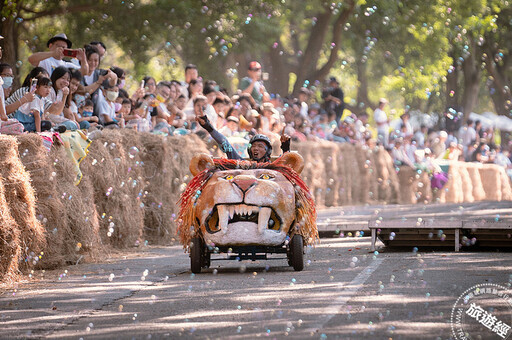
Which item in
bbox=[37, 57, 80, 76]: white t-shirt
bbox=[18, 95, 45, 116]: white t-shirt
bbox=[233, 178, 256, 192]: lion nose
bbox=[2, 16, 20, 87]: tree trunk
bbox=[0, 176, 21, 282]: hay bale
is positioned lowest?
bbox=[0, 176, 21, 282]: hay bale

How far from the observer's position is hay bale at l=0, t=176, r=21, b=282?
1004cm

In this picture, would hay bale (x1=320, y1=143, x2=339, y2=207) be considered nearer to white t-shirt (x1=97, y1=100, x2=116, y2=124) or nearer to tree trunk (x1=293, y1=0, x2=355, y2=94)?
tree trunk (x1=293, y1=0, x2=355, y2=94)

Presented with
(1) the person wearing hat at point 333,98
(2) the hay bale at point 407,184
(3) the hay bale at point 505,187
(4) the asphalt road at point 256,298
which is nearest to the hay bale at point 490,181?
(3) the hay bale at point 505,187

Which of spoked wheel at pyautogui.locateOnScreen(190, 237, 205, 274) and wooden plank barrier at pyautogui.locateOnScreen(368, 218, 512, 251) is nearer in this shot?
spoked wheel at pyautogui.locateOnScreen(190, 237, 205, 274)

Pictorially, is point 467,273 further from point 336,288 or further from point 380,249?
point 380,249

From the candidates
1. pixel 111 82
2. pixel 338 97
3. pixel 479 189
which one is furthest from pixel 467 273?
pixel 479 189

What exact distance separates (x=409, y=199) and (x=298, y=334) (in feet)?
74.3

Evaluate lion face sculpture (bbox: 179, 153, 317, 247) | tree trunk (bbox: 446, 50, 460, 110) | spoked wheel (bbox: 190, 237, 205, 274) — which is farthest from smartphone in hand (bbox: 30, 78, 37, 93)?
tree trunk (bbox: 446, 50, 460, 110)

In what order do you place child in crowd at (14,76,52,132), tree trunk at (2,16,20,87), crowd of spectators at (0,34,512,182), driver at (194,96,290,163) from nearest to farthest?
1. driver at (194,96,290,163)
2. child in crowd at (14,76,52,132)
3. crowd of spectators at (0,34,512,182)
4. tree trunk at (2,16,20,87)

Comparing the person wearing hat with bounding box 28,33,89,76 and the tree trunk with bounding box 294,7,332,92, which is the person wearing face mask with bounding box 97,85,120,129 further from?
the tree trunk with bounding box 294,7,332,92

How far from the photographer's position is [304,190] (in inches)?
448

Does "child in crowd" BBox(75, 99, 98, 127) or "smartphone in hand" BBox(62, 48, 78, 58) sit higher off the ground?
"smartphone in hand" BBox(62, 48, 78, 58)

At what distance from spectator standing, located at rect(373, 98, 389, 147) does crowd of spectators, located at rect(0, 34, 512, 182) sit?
3 centimetres

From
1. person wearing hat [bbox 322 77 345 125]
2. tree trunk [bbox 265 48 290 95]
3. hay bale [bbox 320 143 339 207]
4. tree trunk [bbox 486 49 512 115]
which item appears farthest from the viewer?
tree trunk [bbox 486 49 512 115]
